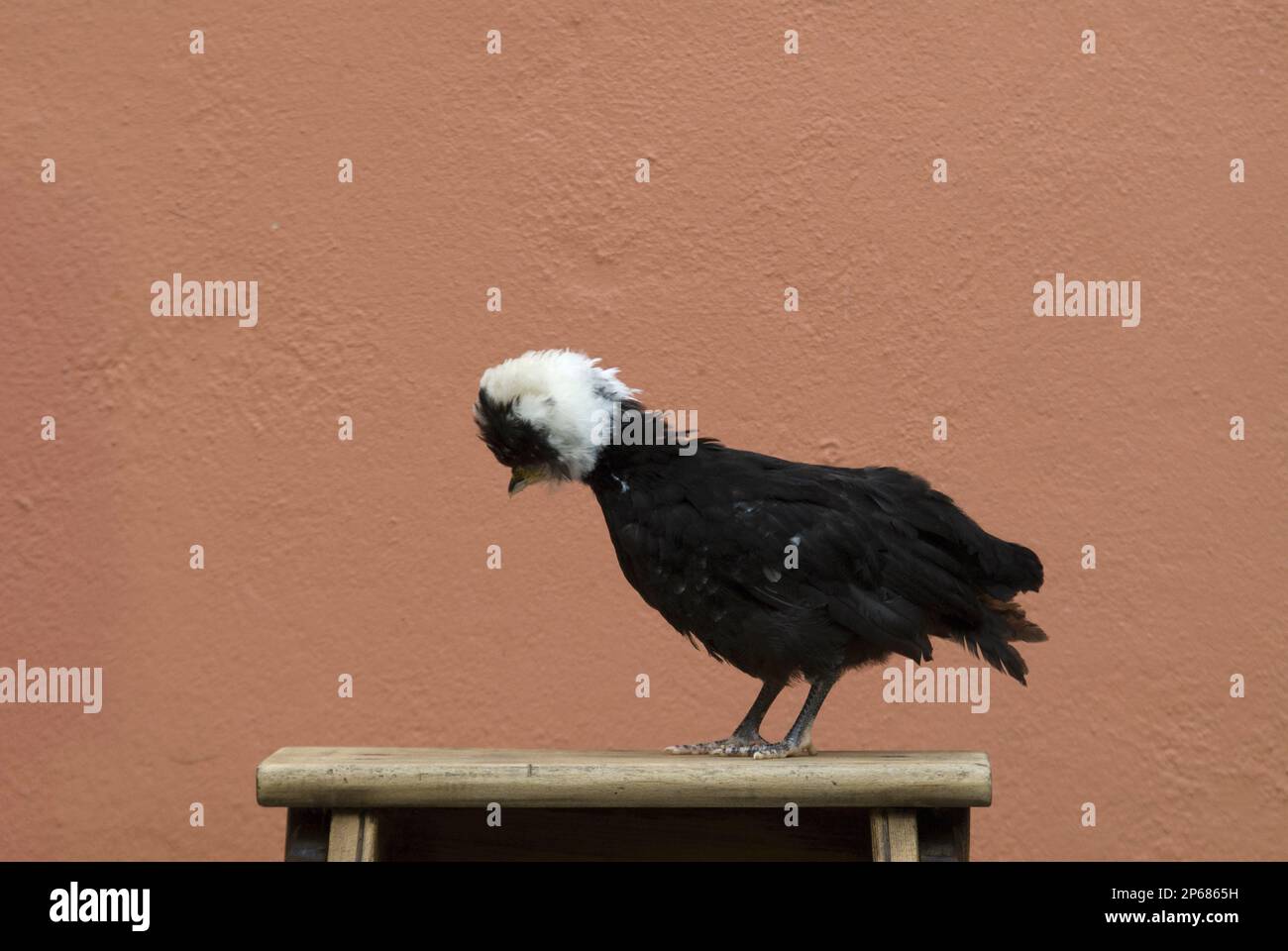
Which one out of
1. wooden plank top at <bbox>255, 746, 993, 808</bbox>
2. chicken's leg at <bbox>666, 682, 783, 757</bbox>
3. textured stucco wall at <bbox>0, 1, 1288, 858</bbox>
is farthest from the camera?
textured stucco wall at <bbox>0, 1, 1288, 858</bbox>

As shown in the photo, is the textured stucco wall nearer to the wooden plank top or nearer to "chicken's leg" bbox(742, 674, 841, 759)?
"chicken's leg" bbox(742, 674, 841, 759)

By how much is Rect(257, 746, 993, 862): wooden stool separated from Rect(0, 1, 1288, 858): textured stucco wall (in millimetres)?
1552

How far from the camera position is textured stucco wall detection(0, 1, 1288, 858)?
5082 mm

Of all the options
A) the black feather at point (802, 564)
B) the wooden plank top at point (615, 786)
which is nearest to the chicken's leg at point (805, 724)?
the black feather at point (802, 564)

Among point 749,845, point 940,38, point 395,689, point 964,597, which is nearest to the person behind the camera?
point 749,845

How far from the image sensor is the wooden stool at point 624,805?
3.21 metres

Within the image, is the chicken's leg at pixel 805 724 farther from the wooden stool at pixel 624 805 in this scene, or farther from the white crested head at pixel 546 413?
the white crested head at pixel 546 413

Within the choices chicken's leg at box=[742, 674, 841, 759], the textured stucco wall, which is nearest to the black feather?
chicken's leg at box=[742, 674, 841, 759]

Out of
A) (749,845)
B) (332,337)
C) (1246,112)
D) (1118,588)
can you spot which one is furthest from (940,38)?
(749,845)

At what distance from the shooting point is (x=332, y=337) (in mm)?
5250

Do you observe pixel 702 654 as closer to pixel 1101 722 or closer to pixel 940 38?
pixel 1101 722

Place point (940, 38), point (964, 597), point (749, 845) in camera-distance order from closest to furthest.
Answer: point (749, 845), point (964, 597), point (940, 38)

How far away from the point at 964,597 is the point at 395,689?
6.73ft

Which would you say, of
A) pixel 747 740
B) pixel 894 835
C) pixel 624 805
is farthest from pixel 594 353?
pixel 894 835
